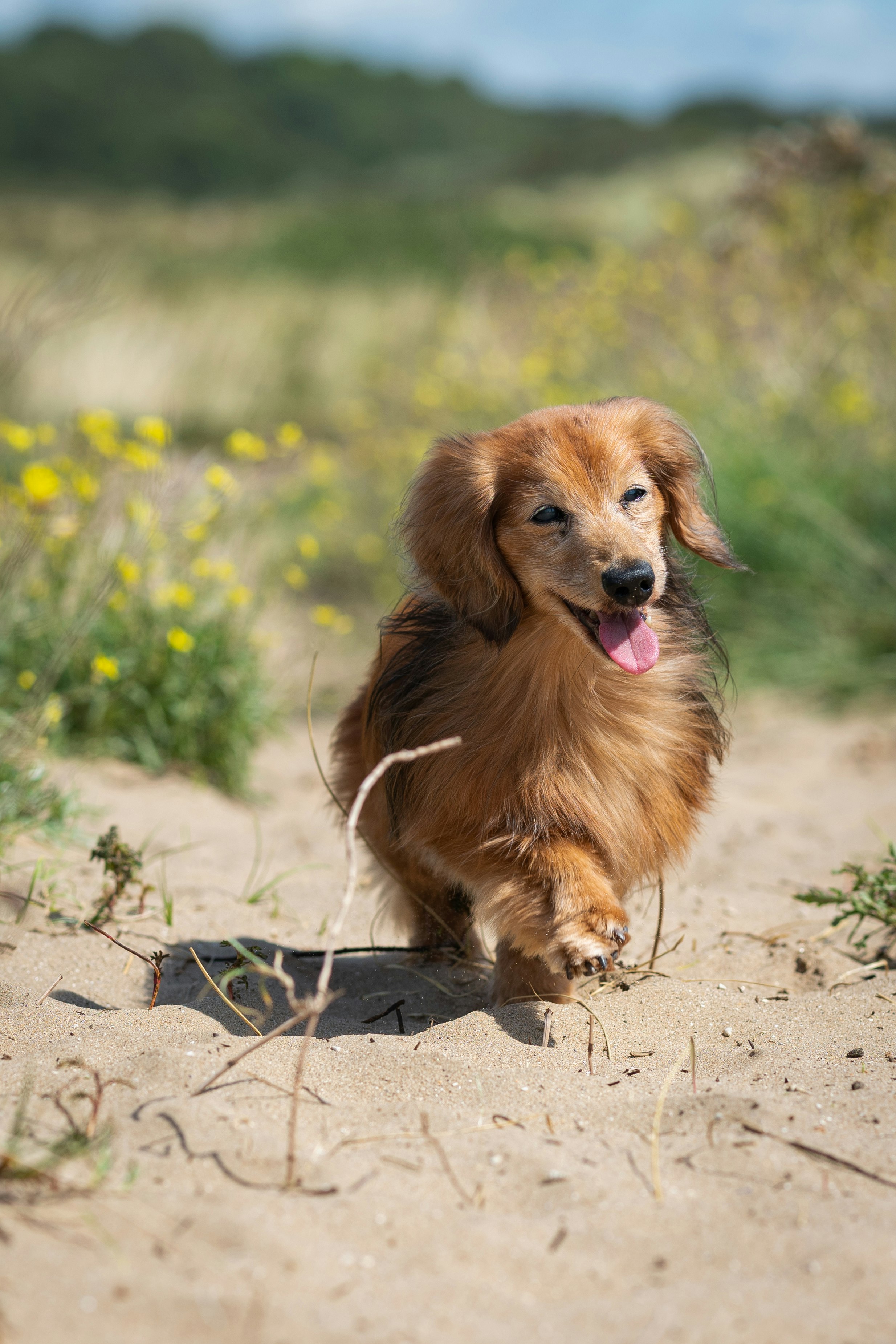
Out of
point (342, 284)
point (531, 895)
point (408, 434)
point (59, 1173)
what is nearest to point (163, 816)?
point (531, 895)

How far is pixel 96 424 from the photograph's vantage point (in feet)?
17.2

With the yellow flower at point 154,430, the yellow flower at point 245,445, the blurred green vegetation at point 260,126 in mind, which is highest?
the yellow flower at point 154,430

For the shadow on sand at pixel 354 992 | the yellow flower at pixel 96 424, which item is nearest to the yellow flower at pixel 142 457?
the yellow flower at pixel 96 424

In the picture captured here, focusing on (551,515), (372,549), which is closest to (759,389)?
(372,549)

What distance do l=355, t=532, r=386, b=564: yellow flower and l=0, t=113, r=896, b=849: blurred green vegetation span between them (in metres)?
0.08

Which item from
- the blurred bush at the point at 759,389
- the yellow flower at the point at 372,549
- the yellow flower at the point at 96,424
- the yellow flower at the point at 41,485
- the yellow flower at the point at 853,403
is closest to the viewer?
the yellow flower at the point at 41,485

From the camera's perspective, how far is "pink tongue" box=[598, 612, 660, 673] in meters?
2.99

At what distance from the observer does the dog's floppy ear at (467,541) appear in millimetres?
3178

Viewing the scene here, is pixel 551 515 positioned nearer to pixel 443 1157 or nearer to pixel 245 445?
pixel 443 1157

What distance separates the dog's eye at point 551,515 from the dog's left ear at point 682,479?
1.37ft

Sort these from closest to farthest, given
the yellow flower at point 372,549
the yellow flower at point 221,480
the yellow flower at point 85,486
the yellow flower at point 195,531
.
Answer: the yellow flower at point 85,486 → the yellow flower at point 221,480 → the yellow flower at point 195,531 → the yellow flower at point 372,549

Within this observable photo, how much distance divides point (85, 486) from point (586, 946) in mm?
3161

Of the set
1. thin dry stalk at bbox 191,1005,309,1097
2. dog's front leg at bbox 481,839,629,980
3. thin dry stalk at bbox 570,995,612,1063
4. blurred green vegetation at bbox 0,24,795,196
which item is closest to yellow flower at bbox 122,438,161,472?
dog's front leg at bbox 481,839,629,980

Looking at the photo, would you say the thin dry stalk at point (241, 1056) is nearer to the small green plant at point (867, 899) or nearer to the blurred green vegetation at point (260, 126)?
the small green plant at point (867, 899)
